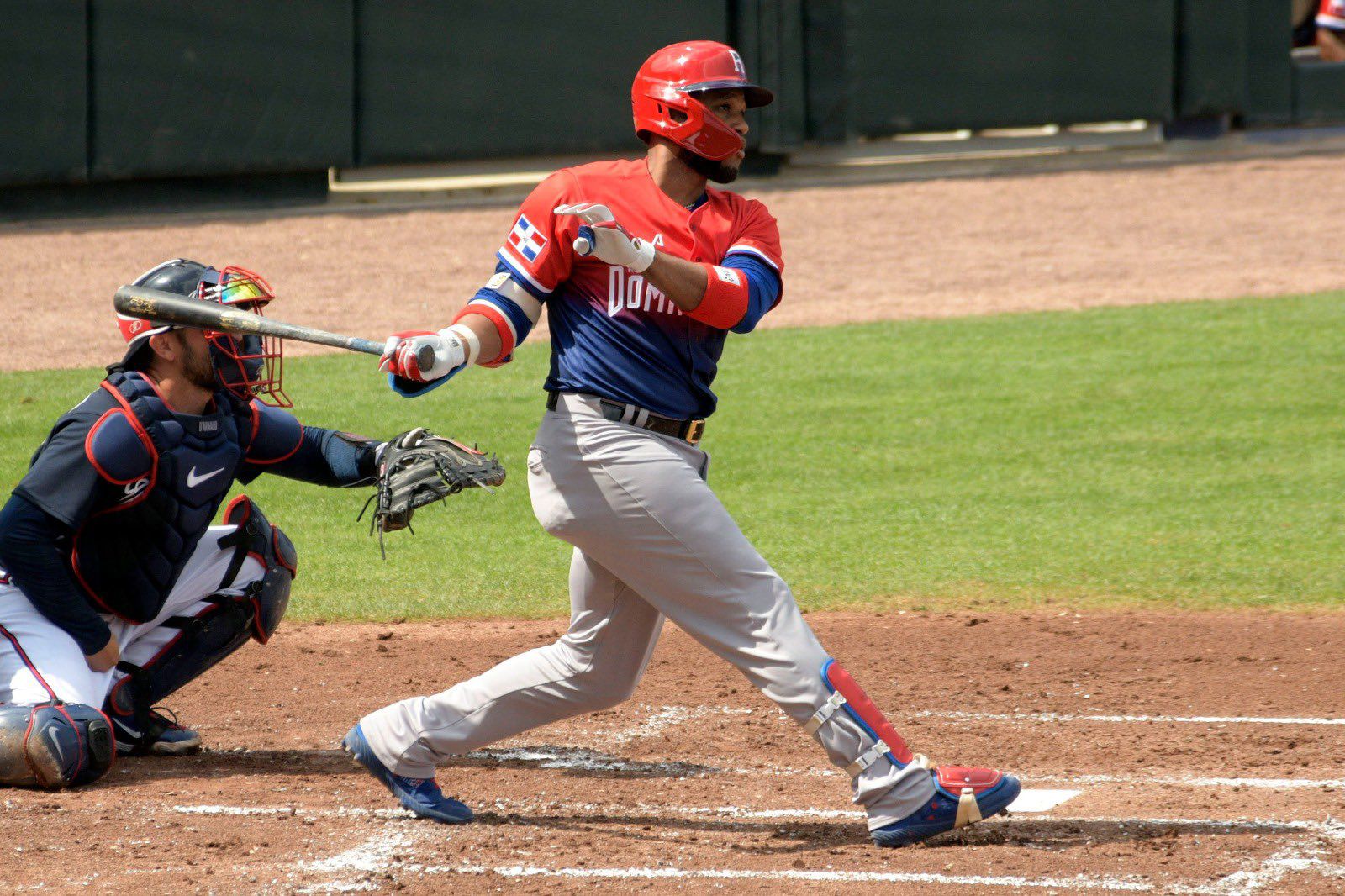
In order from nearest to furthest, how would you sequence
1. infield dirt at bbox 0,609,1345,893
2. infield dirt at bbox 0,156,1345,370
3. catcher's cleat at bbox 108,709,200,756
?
infield dirt at bbox 0,609,1345,893 → catcher's cleat at bbox 108,709,200,756 → infield dirt at bbox 0,156,1345,370

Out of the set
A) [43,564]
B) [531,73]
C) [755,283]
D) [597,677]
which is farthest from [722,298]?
[531,73]

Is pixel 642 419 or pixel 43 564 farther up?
pixel 642 419

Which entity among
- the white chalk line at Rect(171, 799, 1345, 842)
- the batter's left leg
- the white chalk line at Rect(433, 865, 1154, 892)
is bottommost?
the white chalk line at Rect(171, 799, 1345, 842)

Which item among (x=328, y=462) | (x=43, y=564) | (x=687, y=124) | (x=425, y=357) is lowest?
(x=43, y=564)

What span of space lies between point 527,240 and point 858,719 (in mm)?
1267

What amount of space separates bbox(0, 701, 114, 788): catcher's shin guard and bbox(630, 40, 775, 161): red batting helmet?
6.62 feet

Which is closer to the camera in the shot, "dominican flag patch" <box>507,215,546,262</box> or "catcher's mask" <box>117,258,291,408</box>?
"dominican flag patch" <box>507,215,546,262</box>

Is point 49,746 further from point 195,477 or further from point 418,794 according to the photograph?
point 418,794

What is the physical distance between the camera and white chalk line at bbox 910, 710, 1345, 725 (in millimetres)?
4605

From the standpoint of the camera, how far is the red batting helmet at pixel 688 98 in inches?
143

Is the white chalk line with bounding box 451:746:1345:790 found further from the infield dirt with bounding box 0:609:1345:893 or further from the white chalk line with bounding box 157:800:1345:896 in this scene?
the white chalk line with bounding box 157:800:1345:896

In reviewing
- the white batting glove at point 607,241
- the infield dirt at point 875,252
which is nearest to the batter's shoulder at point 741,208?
the white batting glove at point 607,241

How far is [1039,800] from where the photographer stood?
13.0 feet

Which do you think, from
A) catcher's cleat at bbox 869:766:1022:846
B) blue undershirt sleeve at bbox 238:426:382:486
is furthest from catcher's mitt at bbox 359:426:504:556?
catcher's cleat at bbox 869:766:1022:846
